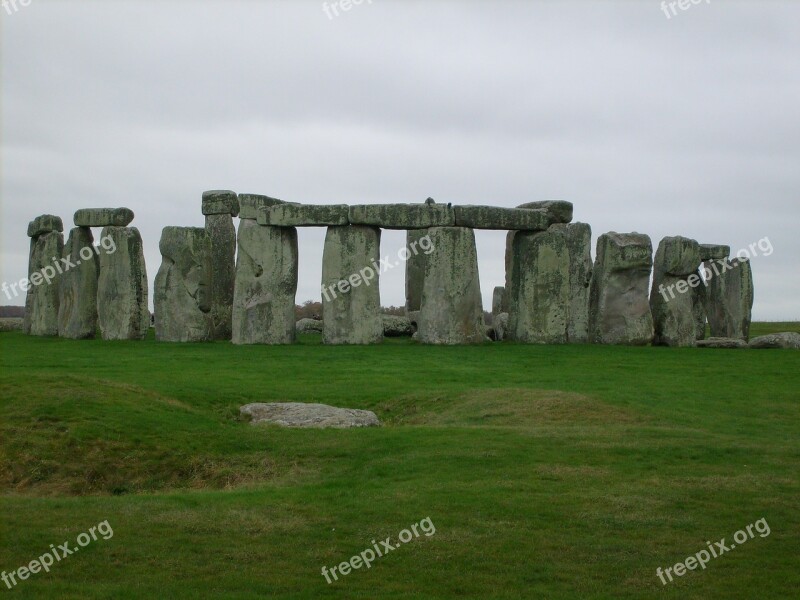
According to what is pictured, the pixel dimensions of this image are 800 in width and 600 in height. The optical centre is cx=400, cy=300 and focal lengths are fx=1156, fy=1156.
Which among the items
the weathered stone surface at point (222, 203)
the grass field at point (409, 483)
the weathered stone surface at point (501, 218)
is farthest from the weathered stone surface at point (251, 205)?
the grass field at point (409, 483)

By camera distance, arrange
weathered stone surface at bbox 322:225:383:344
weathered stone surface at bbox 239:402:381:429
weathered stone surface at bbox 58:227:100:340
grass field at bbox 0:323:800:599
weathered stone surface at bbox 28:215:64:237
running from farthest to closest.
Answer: weathered stone surface at bbox 28:215:64:237
weathered stone surface at bbox 58:227:100:340
weathered stone surface at bbox 322:225:383:344
weathered stone surface at bbox 239:402:381:429
grass field at bbox 0:323:800:599

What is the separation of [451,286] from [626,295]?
4625 millimetres

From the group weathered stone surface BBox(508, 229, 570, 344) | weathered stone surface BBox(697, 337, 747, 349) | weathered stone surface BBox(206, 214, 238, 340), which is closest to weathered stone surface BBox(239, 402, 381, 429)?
weathered stone surface BBox(508, 229, 570, 344)

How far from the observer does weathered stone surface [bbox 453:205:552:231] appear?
2773 cm

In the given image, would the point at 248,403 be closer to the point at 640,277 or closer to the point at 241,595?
the point at 241,595

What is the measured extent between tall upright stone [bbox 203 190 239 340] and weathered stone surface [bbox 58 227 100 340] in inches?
122

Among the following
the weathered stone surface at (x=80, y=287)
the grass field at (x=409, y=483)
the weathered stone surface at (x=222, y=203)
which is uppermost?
the weathered stone surface at (x=222, y=203)

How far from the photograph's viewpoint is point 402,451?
14211 millimetres

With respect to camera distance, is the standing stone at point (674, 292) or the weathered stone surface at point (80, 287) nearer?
the standing stone at point (674, 292)

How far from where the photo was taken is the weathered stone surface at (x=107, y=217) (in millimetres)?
29344

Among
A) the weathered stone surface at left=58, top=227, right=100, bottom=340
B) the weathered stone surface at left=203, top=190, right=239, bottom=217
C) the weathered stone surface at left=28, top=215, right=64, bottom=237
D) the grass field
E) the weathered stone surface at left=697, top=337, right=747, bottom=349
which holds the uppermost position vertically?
the weathered stone surface at left=203, top=190, right=239, bottom=217

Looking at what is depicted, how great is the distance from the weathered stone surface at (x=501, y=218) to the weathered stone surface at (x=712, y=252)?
6727 millimetres

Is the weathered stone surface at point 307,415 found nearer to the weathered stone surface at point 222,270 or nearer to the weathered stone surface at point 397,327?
the weathered stone surface at point 222,270

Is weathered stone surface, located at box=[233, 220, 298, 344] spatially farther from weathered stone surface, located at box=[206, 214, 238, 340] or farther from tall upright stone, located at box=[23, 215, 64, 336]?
tall upright stone, located at box=[23, 215, 64, 336]
